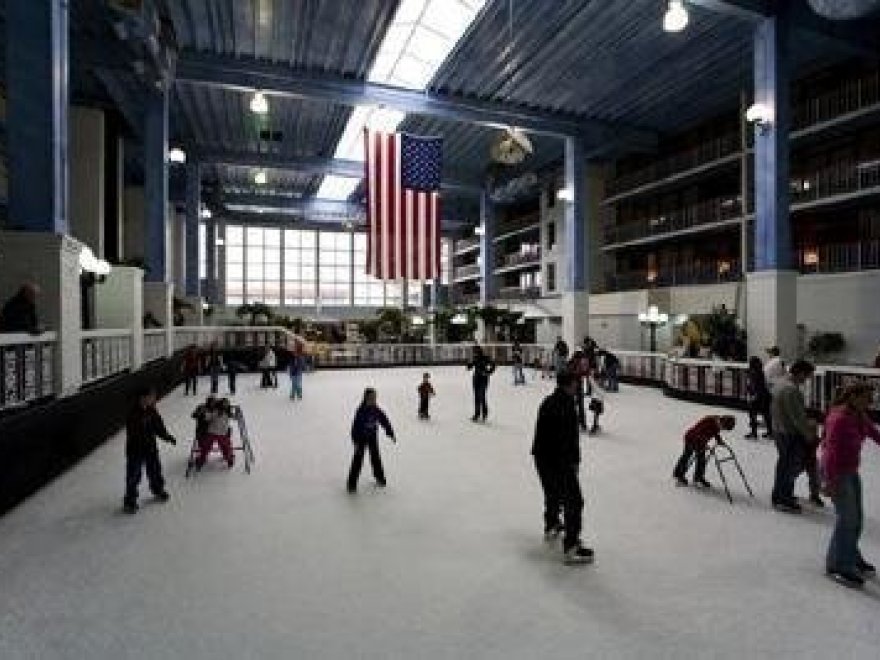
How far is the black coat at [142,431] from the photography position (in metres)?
6.67

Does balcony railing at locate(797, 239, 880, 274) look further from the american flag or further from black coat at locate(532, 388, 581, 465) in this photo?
black coat at locate(532, 388, 581, 465)

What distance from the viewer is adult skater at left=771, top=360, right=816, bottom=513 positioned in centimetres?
654

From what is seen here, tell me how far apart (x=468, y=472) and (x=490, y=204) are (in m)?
31.5

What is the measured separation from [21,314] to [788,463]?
876 cm

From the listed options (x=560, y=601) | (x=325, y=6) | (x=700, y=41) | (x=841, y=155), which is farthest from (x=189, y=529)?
(x=841, y=155)

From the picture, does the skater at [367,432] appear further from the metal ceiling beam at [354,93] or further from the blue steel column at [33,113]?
the metal ceiling beam at [354,93]

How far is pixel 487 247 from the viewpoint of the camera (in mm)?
39094

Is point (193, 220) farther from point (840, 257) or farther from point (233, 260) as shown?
point (840, 257)

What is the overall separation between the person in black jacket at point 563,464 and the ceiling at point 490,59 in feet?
43.7

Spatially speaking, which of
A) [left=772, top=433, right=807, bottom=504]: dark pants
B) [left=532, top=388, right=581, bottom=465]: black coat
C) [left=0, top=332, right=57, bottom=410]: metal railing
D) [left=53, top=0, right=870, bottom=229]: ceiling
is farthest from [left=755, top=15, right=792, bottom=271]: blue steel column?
[left=0, top=332, right=57, bottom=410]: metal railing

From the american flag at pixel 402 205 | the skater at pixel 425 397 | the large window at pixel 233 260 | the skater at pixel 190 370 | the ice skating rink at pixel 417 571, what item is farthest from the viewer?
the large window at pixel 233 260

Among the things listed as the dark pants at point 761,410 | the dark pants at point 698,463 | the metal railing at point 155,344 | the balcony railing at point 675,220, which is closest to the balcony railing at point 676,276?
the balcony railing at point 675,220

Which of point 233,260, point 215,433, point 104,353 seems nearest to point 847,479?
point 215,433

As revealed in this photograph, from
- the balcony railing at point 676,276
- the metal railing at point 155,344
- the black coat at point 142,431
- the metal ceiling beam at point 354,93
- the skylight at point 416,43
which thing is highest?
the skylight at point 416,43
